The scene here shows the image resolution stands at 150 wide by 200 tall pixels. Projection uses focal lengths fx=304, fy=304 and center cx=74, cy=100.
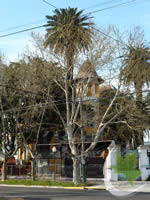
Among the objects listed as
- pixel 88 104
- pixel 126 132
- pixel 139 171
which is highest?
pixel 88 104

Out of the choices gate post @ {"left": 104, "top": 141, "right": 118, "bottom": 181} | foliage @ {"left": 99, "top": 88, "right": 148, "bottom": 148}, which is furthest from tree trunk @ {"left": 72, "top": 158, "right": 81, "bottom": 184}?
foliage @ {"left": 99, "top": 88, "right": 148, "bottom": 148}

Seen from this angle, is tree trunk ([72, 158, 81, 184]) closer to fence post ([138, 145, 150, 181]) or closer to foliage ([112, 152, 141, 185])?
foliage ([112, 152, 141, 185])

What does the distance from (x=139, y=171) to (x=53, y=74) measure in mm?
12116

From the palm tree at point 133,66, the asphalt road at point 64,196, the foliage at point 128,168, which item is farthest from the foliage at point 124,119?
the asphalt road at point 64,196

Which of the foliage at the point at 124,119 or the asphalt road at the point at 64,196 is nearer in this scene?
the asphalt road at the point at 64,196

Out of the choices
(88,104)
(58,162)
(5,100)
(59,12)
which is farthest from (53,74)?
(58,162)

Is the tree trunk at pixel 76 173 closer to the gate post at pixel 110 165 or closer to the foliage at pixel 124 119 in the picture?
the gate post at pixel 110 165

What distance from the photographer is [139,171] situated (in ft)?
93.5

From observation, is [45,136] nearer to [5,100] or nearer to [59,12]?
[5,100]

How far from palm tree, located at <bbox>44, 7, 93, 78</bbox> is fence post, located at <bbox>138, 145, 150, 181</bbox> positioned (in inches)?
408

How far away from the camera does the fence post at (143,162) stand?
93.0ft

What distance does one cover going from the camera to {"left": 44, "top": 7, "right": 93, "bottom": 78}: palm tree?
26.1m

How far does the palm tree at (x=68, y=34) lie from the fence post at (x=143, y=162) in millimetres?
10367

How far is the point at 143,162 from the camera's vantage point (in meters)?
28.9
